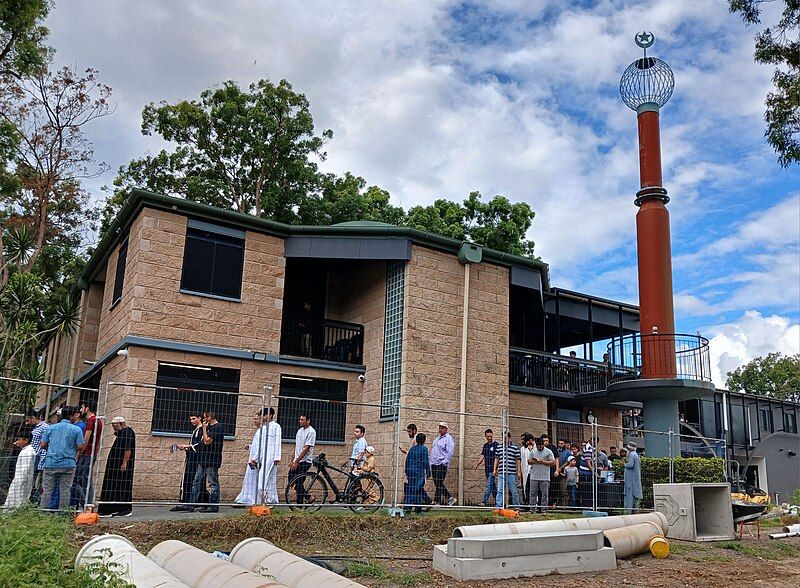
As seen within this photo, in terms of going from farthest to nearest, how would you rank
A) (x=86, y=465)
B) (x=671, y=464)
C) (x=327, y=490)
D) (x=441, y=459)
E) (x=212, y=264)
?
(x=671, y=464), (x=212, y=264), (x=441, y=459), (x=327, y=490), (x=86, y=465)

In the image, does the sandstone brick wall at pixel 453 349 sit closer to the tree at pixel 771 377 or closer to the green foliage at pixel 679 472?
the green foliage at pixel 679 472

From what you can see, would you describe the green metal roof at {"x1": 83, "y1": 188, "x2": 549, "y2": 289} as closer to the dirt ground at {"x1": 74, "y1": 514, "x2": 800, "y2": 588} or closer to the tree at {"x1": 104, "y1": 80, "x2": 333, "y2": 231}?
the dirt ground at {"x1": 74, "y1": 514, "x2": 800, "y2": 588}

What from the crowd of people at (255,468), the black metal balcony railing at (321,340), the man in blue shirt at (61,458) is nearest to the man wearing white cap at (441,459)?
the crowd of people at (255,468)

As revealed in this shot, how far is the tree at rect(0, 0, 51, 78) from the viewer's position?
22.8 m

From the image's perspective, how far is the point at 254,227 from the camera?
16.1 metres

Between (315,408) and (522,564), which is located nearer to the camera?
(522,564)

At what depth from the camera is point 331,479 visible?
41.0ft

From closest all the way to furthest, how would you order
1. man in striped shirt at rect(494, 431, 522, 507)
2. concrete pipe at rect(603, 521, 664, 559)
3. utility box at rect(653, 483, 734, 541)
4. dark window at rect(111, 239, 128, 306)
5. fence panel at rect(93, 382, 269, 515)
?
concrete pipe at rect(603, 521, 664, 559) < fence panel at rect(93, 382, 269, 515) < utility box at rect(653, 483, 734, 541) < man in striped shirt at rect(494, 431, 522, 507) < dark window at rect(111, 239, 128, 306)

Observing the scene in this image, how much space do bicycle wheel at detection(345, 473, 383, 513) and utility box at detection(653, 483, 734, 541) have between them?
16.7 feet

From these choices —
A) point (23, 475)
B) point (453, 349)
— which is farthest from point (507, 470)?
point (23, 475)

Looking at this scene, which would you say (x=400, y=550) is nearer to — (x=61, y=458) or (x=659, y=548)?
(x=659, y=548)

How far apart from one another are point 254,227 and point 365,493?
6.65 metres

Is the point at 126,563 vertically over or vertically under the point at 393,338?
under

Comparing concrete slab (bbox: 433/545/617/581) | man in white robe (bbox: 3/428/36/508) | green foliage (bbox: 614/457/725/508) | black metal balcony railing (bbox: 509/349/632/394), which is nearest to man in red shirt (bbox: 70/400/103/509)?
man in white robe (bbox: 3/428/36/508)
